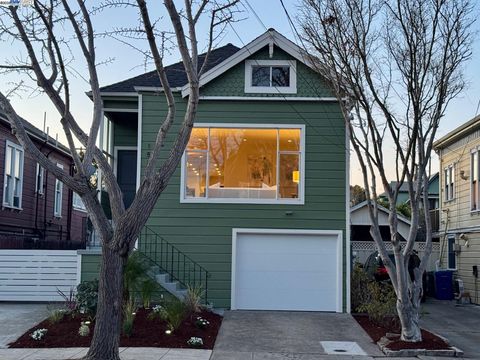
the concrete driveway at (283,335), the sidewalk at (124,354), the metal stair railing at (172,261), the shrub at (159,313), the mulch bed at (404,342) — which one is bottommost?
the sidewalk at (124,354)

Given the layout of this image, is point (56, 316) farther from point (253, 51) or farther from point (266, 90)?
point (253, 51)

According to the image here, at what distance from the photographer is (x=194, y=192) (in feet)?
46.2

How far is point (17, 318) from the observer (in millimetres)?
11914

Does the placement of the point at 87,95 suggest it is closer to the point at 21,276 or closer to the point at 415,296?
the point at 21,276

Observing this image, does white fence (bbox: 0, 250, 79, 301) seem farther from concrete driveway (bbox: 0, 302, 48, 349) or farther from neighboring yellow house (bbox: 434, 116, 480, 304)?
neighboring yellow house (bbox: 434, 116, 480, 304)

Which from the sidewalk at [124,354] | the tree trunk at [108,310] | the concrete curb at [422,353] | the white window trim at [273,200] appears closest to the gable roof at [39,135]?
the white window trim at [273,200]

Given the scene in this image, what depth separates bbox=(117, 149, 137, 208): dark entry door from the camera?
52.4 ft

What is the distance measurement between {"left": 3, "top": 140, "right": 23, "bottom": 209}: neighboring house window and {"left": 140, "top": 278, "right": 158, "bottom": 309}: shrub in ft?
27.8

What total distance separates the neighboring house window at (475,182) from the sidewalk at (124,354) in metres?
11.1

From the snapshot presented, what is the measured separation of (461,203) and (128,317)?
1268cm

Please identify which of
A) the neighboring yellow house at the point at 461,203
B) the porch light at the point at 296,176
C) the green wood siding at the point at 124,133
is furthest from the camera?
the neighboring yellow house at the point at 461,203

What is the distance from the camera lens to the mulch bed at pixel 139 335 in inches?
391

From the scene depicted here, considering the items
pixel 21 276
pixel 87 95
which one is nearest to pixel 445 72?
pixel 87 95

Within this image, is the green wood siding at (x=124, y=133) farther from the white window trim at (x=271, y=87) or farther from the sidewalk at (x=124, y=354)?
the sidewalk at (x=124, y=354)
